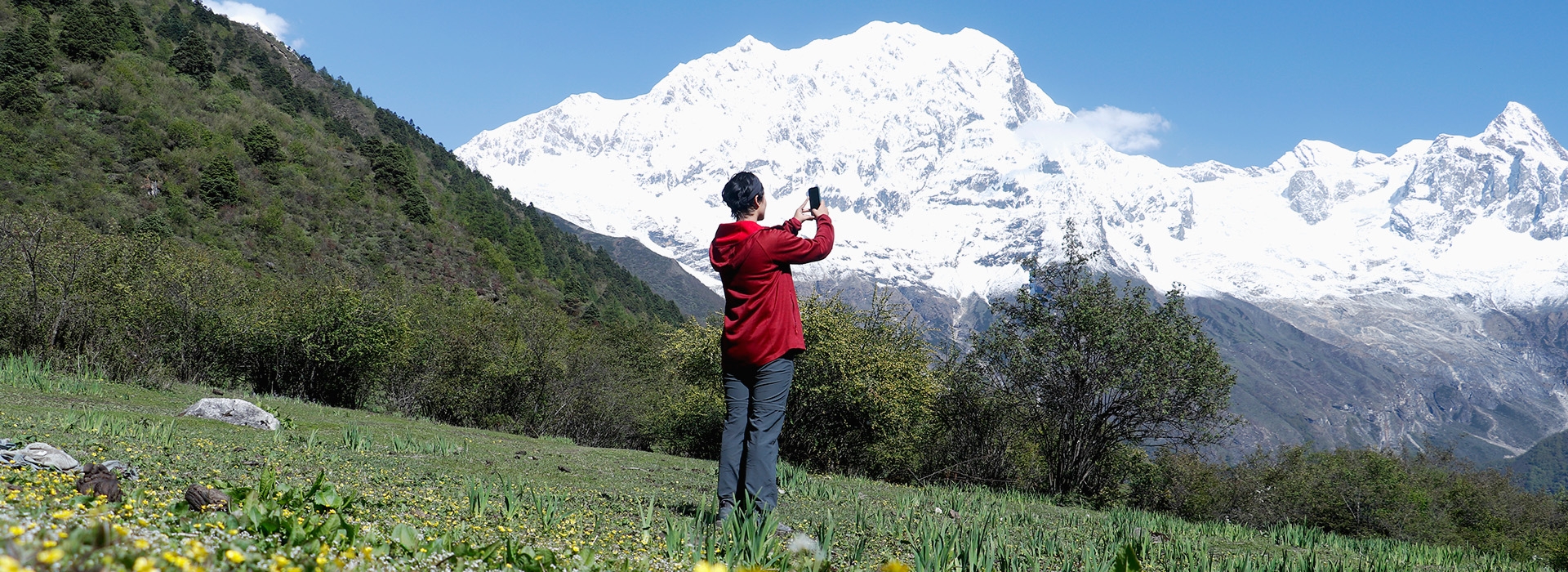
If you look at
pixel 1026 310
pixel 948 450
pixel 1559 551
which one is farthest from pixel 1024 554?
Answer: pixel 1559 551

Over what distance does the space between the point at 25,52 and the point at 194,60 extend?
16.6 metres

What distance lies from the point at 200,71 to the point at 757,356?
8131 cm

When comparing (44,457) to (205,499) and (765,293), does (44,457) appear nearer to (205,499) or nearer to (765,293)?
(205,499)

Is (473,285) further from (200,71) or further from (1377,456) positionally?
(1377,456)

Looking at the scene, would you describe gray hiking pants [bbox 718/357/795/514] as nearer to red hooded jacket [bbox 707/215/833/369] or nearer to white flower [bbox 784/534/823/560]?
red hooded jacket [bbox 707/215/833/369]

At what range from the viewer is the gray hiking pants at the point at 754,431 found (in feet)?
15.7

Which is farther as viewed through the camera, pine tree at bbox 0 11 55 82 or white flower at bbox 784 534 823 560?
pine tree at bbox 0 11 55 82

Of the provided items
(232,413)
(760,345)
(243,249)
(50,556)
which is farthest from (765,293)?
(243,249)

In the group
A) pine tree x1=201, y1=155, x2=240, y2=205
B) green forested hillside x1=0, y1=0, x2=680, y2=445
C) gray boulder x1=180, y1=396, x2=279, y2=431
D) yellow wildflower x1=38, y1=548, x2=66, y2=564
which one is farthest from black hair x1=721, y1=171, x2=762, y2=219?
pine tree x1=201, y1=155, x2=240, y2=205

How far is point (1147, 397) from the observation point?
17.9m

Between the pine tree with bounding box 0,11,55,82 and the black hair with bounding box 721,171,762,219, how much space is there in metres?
63.3

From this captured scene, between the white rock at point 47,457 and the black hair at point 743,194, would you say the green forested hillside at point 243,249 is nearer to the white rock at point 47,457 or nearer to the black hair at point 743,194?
the white rock at point 47,457

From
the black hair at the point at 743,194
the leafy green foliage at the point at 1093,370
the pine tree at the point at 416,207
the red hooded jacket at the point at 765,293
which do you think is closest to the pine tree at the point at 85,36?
the pine tree at the point at 416,207

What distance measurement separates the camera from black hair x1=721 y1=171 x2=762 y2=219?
17.7ft
